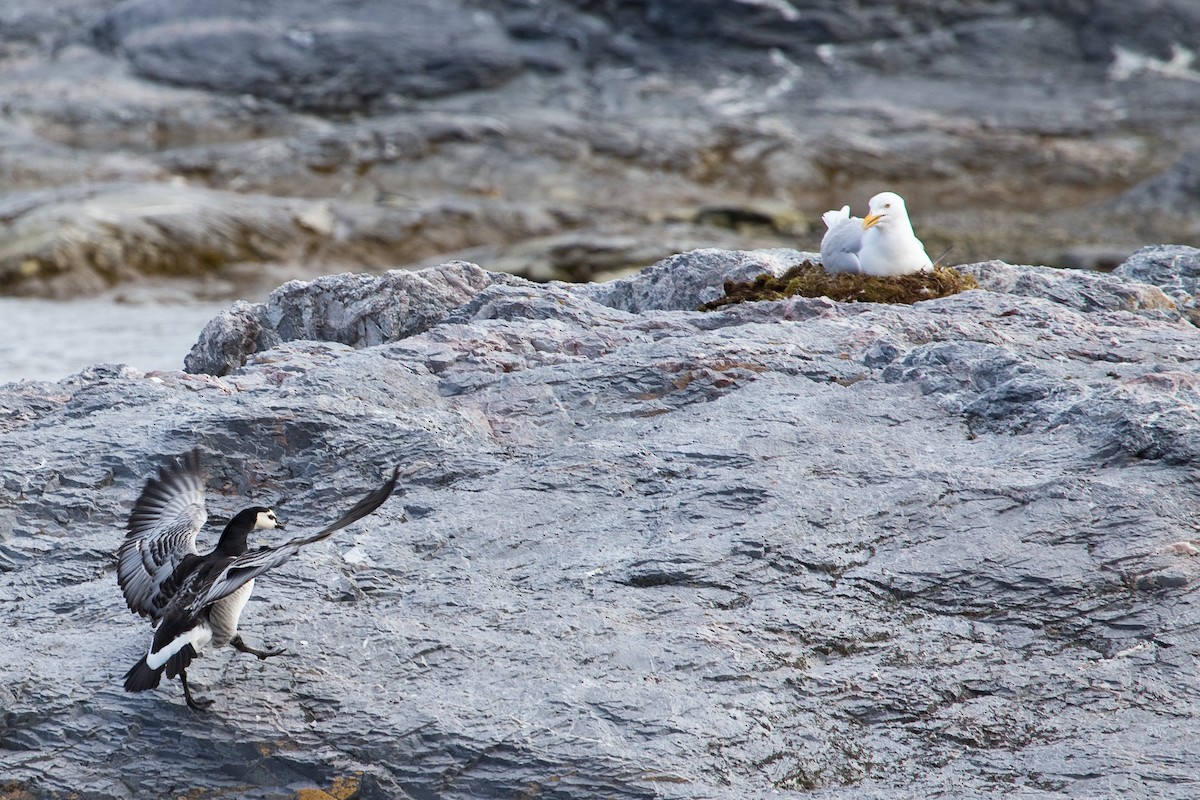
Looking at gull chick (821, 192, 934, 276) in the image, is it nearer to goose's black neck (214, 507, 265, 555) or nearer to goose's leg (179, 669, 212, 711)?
goose's black neck (214, 507, 265, 555)

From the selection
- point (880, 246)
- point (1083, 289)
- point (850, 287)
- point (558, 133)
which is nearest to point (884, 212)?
point (880, 246)

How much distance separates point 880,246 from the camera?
7.62 m

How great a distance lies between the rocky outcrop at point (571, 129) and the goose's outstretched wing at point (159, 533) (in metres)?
15.7

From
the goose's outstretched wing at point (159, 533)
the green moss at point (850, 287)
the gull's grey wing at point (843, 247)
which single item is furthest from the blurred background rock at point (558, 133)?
the goose's outstretched wing at point (159, 533)

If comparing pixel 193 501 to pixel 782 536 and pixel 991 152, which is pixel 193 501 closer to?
pixel 782 536

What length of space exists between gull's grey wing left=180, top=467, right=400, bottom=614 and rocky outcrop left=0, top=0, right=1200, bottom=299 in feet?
54.1

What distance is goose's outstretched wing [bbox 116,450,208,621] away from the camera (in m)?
4.72

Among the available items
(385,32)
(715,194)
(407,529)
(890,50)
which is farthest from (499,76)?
(407,529)

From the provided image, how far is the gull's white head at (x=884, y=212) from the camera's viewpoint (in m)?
7.64

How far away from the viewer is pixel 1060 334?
6.69 m

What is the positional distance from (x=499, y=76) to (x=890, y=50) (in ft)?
37.3

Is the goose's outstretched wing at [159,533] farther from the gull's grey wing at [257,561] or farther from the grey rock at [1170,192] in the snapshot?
the grey rock at [1170,192]

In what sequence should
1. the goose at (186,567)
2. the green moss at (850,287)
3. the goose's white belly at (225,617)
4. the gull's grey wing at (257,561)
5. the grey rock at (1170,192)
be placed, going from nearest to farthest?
the gull's grey wing at (257,561) → the goose at (186,567) → the goose's white belly at (225,617) → the green moss at (850,287) → the grey rock at (1170,192)

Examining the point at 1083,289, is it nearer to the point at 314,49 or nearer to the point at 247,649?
the point at 247,649
